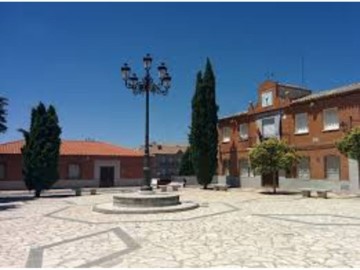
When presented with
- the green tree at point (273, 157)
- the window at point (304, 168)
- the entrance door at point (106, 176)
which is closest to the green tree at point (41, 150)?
the green tree at point (273, 157)

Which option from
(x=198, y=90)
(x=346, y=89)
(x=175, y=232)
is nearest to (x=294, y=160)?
(x=346, y=89)

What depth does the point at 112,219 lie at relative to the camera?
15.1 m

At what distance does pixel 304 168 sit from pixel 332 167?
2.41 metres

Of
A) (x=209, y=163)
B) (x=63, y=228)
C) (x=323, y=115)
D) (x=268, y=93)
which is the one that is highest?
(x=268, y=93)

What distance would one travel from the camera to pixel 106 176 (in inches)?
1735

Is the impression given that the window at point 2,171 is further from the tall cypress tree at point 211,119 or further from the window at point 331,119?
the window at point 331,119

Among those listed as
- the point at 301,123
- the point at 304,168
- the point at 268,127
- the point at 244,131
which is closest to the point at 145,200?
the point at 304,168

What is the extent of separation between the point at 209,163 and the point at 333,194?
10208 millimetres

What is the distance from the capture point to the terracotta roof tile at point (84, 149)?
41888mm

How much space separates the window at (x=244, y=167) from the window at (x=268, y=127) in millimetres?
2830

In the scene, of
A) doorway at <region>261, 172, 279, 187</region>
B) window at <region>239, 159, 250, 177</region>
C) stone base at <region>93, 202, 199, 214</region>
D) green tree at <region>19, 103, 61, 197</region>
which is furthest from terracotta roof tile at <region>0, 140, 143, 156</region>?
stone base at <region>93, 202, 199, 214</region>

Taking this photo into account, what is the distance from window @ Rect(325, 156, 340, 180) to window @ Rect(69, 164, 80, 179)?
2365 centimetres

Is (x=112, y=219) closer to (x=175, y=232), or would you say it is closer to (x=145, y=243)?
(x=175, y=232)

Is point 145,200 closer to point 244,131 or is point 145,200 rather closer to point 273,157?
point 273,157
